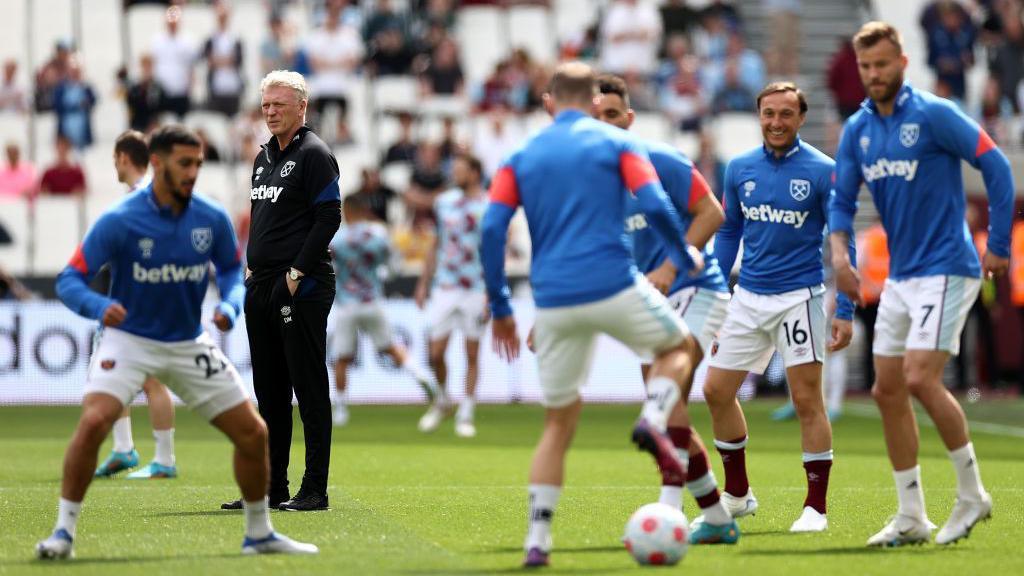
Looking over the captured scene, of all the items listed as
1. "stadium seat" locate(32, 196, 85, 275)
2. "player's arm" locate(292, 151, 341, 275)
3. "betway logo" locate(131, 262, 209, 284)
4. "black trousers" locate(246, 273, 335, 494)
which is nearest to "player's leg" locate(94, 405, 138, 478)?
"black trousers" locate(246, 273, 335, 494)

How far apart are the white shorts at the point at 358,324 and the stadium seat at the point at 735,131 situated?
384 inches

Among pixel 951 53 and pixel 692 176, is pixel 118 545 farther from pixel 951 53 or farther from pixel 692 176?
pixel 951 53

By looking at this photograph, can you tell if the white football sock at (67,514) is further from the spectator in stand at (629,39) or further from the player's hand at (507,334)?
the spectator in stand at (629,39)

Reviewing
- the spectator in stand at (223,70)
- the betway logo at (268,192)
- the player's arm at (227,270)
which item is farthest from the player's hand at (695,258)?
the spectator in stand at (223,70)

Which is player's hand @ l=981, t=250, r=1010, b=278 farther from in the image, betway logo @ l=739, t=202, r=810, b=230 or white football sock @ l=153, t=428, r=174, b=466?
white football sock @ l=153, t=428, r=174, b=466

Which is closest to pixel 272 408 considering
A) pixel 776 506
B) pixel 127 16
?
pixel 776 506

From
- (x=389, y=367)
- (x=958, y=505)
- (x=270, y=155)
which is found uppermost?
(x=270, y=155)

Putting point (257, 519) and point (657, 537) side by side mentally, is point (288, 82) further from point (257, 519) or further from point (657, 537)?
point (657, 537)

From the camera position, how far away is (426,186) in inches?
926

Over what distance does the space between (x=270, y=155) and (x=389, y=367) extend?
11.0m

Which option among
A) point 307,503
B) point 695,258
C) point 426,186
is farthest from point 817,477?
point 426,186

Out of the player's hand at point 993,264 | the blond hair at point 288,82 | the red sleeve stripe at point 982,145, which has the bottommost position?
the player's hand at point 993,264

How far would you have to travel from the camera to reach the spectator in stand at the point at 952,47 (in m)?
27.6

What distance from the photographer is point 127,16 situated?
27859 millimetres
